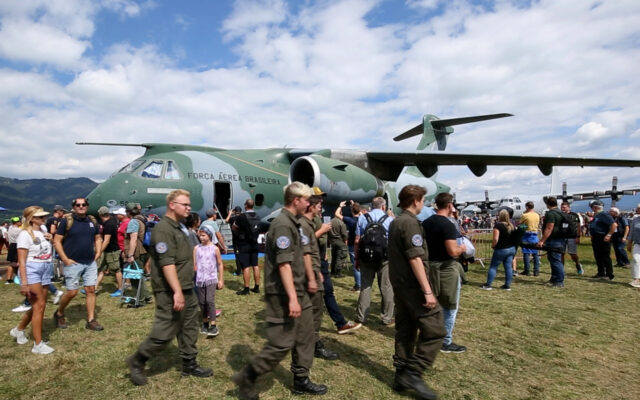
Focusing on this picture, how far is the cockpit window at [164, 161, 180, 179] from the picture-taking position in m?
9.39

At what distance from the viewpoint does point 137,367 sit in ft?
11.0

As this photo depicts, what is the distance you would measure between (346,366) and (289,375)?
2.12ft

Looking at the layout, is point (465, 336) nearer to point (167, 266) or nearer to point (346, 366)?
point (346, 366)

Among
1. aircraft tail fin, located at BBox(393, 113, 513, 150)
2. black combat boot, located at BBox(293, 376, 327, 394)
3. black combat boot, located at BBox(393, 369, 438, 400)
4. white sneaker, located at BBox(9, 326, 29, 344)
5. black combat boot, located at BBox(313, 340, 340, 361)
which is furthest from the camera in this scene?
aircraft tail fin, located at BBox(393, 113, 513, 150)

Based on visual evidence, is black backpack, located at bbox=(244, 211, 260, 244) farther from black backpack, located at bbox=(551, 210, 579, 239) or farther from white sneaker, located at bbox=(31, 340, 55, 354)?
black backpack, located at bbox=(551, 210, 579, 239)

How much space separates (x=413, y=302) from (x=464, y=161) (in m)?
10.2

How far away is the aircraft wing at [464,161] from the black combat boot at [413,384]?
946 cm

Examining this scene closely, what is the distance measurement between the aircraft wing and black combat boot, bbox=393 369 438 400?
9.46 metres

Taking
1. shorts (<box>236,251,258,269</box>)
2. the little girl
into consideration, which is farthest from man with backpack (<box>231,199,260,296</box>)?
the little girl

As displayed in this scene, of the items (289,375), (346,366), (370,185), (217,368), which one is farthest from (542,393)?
(370,185)

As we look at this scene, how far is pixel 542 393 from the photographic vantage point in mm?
3354

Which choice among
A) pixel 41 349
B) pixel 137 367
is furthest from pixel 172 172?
pixel 137 367

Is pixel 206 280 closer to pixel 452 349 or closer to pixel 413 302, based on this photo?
pixel 413 302

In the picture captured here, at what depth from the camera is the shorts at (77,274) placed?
4.75m
